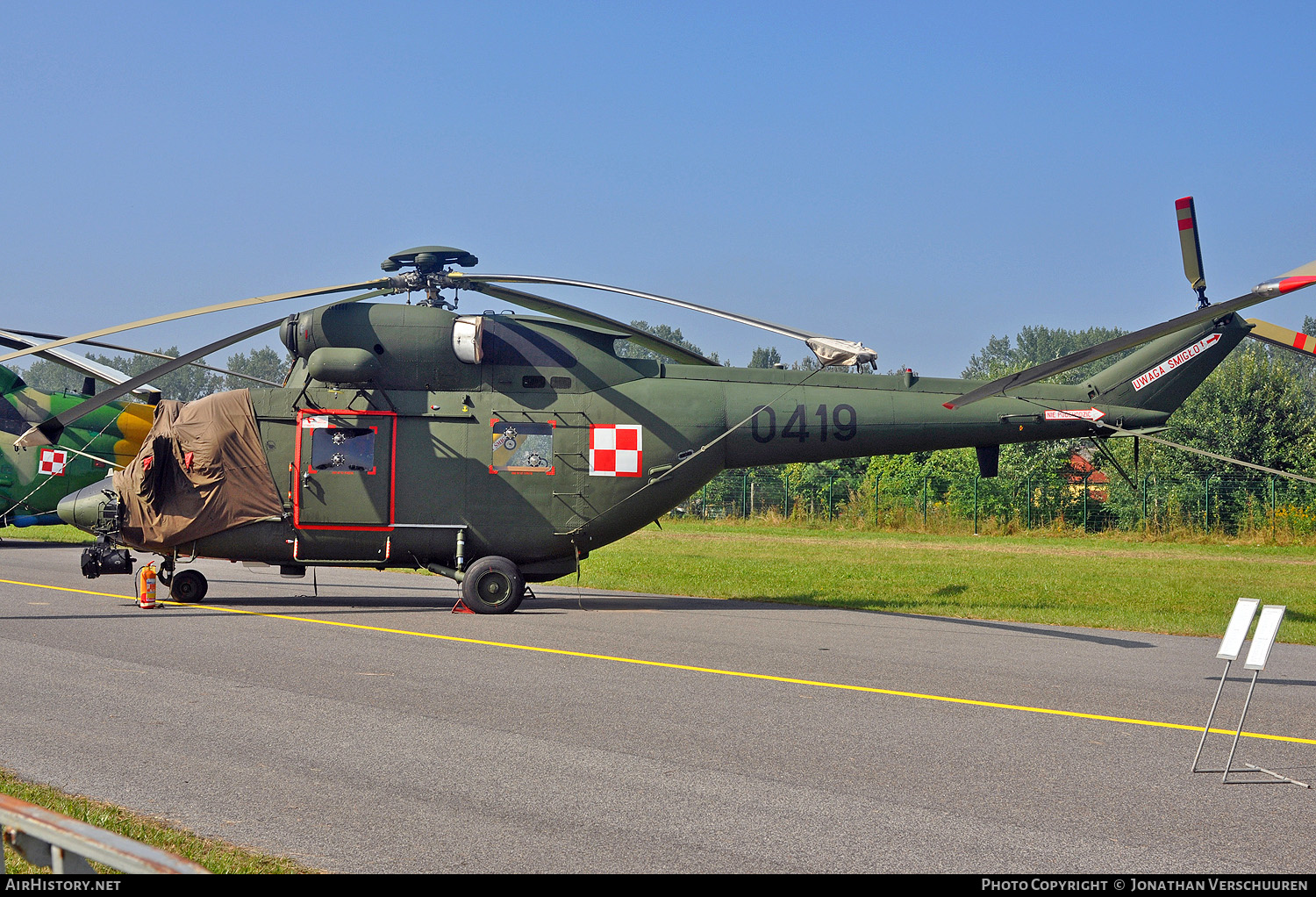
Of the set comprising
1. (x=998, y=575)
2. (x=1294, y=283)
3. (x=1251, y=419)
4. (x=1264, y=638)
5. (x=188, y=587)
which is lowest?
(x=998, y=575)

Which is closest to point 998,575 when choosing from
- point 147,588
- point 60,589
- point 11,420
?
point 147,588

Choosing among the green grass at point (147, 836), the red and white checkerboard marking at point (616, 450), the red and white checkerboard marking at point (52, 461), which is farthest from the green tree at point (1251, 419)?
the green grass at point (147, 836)

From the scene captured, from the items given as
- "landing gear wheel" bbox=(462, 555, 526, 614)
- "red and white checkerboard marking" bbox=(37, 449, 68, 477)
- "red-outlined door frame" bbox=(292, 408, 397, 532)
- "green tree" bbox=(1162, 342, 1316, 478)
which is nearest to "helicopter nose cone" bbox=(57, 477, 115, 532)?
"red-outlined door frame" bbox=(292, 408, 397, 532)

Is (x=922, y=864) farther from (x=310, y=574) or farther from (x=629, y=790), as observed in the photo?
(x=310, y=574)

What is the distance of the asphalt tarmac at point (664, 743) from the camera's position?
16.5ft

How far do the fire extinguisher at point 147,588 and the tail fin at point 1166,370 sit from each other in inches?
515

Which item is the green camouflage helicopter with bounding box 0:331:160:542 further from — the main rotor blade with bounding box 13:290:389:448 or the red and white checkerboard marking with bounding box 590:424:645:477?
the red and white checkerboard marking with bounding box 590:424:645:477

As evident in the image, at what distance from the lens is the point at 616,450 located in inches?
586

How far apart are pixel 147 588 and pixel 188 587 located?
3.24 ft

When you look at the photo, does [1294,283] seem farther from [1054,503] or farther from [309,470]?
[1054,503]

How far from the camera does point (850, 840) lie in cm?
506

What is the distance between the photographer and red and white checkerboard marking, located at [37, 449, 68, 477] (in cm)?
2478

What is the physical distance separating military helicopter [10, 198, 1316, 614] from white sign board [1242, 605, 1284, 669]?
301 inches

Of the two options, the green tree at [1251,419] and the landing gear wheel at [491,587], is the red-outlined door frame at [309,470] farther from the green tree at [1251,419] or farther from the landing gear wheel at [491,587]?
the green tree at [1251,419]
